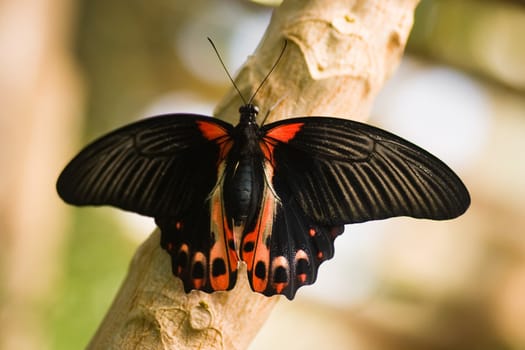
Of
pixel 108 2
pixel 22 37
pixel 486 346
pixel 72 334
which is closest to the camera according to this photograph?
pixel 22 37

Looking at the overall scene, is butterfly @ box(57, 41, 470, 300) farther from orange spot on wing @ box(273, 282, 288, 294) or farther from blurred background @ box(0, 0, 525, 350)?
blurred background @ box(0, 0, 525, 350)

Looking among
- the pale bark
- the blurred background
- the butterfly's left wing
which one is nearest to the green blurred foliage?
the blurred background

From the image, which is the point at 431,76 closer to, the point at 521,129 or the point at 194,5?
the point at 521,129

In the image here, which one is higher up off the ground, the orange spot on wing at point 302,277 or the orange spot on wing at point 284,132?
the orange spot on wing at point 284,132

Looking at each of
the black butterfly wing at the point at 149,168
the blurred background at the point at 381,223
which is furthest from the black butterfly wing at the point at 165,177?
the blurred background at the point at 381,223

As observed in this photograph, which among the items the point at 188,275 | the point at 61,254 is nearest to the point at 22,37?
the point at 61,254

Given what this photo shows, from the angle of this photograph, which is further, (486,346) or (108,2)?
(108,2)

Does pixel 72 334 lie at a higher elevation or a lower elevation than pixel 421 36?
lower

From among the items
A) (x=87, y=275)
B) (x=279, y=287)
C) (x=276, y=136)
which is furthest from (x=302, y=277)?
(x=87, y=275)

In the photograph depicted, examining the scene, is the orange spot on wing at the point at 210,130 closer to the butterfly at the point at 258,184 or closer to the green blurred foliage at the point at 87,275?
the butterfly at the point at 258,184
